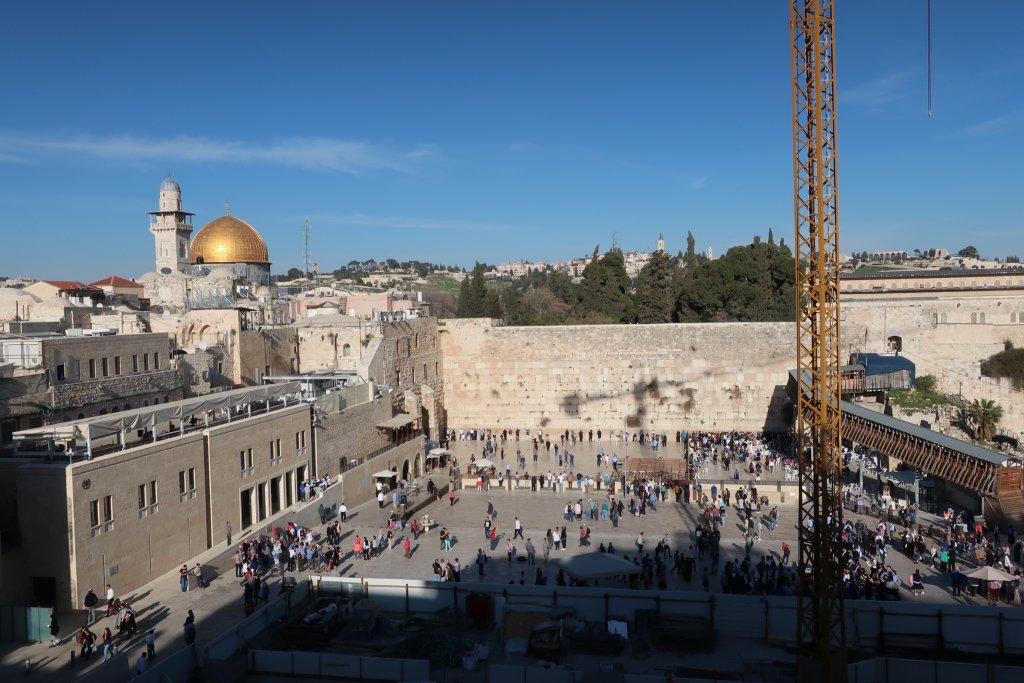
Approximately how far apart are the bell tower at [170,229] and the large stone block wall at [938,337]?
35028mm

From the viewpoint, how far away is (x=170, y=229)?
45.2m

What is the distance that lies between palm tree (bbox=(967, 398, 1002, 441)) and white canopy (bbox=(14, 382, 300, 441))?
818 inches

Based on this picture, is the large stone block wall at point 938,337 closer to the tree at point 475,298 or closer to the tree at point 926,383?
the tree at point 926,383

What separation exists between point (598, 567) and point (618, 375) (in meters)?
17.2

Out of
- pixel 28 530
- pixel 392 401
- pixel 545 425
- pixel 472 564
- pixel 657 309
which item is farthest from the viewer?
pixel 657 309

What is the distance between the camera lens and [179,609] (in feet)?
44.0

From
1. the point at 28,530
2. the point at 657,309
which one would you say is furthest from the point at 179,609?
the point at 657,309

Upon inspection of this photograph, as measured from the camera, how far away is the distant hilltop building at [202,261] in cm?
3338

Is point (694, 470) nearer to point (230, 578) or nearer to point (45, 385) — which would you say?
point (230, 578)

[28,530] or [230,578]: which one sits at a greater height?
[28,530]

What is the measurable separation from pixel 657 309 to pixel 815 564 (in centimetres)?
2944

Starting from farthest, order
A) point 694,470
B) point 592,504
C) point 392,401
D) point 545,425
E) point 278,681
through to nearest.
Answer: point 545,425 → point 392,401 → point 694,470 → point 592,504 → point 278,681

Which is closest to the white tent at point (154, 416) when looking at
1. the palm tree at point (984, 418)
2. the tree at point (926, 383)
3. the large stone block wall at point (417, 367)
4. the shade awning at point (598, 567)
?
the large stone block wall at point (417, 367)

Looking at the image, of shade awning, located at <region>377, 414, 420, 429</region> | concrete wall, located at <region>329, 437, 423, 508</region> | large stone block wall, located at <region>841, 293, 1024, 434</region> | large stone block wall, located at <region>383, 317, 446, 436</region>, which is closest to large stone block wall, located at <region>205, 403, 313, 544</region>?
concrete wall, located at <region>329, 437, 423, 508</region>
